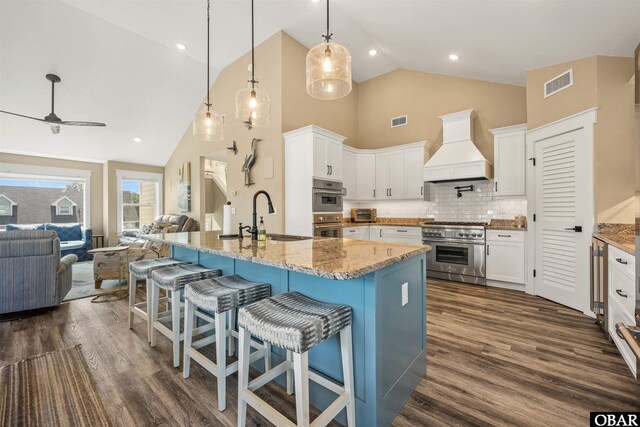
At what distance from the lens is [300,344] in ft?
3.84

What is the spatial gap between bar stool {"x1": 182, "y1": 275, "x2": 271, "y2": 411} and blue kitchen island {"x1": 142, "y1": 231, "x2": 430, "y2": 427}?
141mm

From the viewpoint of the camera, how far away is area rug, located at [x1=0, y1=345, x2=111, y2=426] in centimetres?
159

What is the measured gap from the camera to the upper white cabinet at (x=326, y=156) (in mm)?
4098

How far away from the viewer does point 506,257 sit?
398 centimetres

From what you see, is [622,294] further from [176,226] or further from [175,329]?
[176,226]

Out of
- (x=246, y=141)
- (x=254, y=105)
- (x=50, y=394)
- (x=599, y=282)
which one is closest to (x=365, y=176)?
(x=246, y=141)

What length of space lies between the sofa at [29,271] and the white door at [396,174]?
505 cm

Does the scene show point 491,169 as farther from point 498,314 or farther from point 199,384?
point 199,384

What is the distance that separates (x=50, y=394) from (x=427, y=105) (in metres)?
6.09

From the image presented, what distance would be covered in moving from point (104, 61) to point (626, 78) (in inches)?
286

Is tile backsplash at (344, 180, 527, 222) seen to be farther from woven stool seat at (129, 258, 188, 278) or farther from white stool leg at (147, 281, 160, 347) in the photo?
white stool leg at (147, 281, 160, 347)

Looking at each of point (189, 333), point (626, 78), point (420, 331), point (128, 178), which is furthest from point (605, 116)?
point (128, 178)

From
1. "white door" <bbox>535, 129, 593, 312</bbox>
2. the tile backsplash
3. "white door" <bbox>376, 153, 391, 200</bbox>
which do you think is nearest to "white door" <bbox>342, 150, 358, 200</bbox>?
the tile backsplash

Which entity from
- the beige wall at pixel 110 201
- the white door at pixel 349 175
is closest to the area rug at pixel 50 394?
the white door at pixel 349 175
